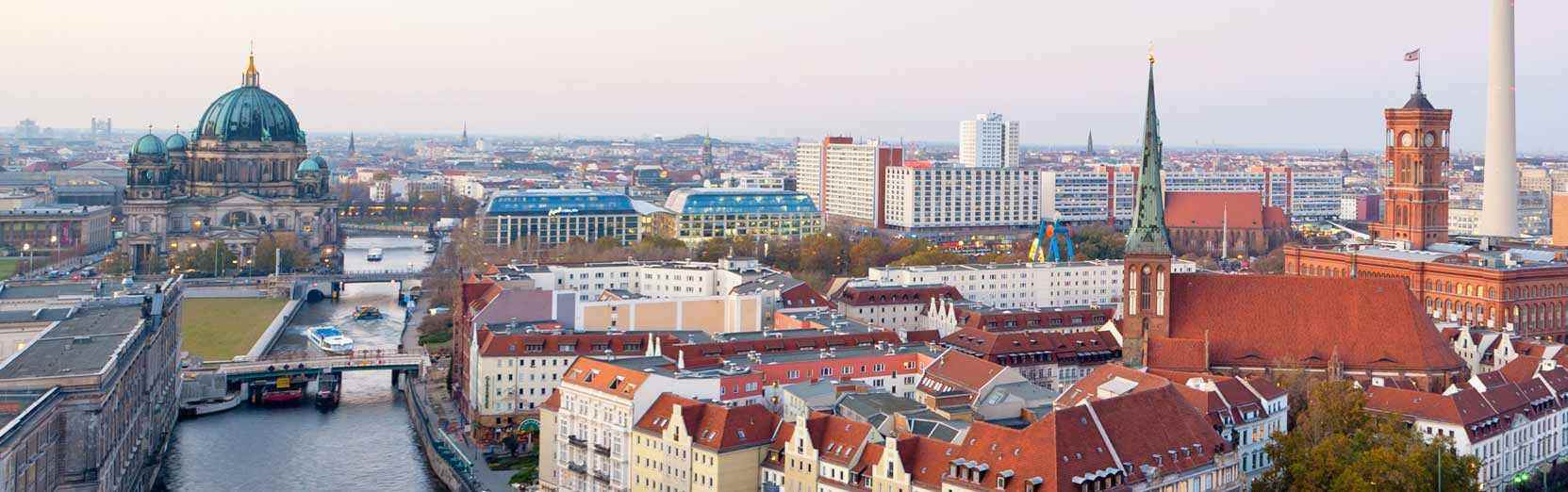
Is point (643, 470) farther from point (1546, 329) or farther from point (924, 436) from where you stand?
point (1546, 329)

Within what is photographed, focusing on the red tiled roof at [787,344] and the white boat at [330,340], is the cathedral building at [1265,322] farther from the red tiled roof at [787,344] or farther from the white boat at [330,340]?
the white boat at [330,340]

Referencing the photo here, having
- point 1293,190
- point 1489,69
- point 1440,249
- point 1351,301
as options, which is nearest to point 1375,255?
point 1440,249

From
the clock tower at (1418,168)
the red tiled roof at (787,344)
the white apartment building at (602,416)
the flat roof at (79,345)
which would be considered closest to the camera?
the flat roof at (79,345)

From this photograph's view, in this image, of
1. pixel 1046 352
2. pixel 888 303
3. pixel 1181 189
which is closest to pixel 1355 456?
pixel 1046 352

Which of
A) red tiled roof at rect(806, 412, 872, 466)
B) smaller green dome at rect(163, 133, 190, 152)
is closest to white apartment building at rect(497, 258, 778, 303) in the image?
red tiled roof at rect(806, 412, 872, 466)

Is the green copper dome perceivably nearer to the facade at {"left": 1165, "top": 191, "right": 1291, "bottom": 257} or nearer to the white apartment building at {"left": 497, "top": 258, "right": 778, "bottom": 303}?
the white apartment building at {"left": 497, "top": 258, "right": 778, "bottom": 303}

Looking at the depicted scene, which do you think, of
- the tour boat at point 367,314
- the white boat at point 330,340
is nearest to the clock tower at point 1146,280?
the white boat at point 330,340

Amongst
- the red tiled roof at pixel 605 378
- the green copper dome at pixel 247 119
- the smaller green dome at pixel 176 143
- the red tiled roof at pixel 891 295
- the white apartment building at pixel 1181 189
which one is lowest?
the red tiled roof at pixel 605 378
